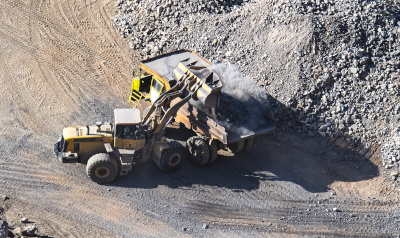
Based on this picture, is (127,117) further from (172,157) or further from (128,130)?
(172,157)

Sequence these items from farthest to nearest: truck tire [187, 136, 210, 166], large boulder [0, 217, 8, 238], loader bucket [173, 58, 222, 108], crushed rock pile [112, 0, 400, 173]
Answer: crushed rock pile [112, 0, 400, 173]
truck tire [187, 136, 210, 166]
loader bucket [173, 58, 222, 108]
large boulder [0, 217, 8, 238]

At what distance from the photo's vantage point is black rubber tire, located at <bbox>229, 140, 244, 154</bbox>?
17250 millimetres

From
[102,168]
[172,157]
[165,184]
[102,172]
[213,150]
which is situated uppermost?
[213,150]

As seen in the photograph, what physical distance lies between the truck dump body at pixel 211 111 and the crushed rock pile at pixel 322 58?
211cm

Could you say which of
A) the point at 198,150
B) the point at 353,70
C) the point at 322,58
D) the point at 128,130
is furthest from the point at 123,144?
the point at 353,70

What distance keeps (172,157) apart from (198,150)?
950 mm

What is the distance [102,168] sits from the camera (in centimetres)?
1533

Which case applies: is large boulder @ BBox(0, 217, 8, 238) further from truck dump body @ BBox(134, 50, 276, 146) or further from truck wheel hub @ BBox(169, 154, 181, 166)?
truck dump body @ BBox(134, 50, 276, 146)

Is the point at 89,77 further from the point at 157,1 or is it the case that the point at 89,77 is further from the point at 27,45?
the point at 157,1

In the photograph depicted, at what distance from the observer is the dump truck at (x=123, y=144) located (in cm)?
1535

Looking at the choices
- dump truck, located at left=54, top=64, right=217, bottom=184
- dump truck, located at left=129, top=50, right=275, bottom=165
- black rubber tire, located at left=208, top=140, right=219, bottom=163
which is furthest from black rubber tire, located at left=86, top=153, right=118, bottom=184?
black rubber tire, located at left=208, top=140, right=219, bottom=163

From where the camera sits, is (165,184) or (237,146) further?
(237,146)

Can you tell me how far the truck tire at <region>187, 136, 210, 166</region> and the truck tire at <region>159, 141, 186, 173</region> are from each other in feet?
1.60

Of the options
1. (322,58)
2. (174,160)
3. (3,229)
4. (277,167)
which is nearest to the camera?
(3,229)
